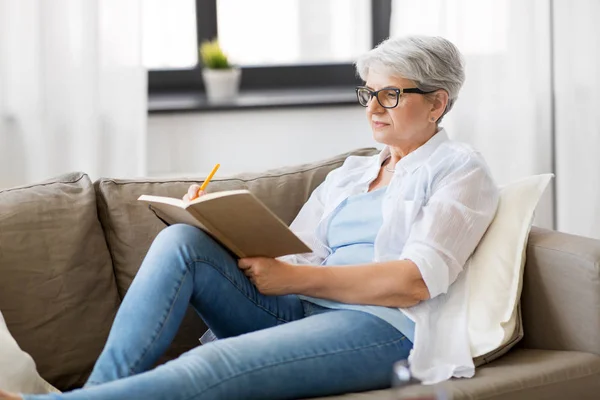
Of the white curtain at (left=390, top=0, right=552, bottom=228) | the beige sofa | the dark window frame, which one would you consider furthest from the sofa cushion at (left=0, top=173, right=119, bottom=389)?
the white curtain at (left=390, top=0, right=552, bottom=228)

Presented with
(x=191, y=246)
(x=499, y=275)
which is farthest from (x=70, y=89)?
(x=499, y=275)

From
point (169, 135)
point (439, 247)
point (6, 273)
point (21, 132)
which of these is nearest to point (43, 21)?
point (21, 132)

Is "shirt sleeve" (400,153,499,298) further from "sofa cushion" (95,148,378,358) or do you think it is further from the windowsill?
the windowsill

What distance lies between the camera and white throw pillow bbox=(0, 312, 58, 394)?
5.99ft

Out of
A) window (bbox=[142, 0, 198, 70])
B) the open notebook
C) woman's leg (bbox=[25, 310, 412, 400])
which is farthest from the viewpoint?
window (bbox=[142, 0, 198, 70])

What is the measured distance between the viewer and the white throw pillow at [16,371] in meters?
1.83

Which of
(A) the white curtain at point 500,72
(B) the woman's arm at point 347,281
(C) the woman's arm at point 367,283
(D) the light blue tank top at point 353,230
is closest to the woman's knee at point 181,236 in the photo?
(B) the woman's arm at point 347,281

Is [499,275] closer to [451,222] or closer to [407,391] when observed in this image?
[451,222]

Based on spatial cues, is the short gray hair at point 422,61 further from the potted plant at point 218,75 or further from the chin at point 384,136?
the potted plant at point 218,75

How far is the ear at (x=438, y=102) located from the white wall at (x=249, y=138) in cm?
105

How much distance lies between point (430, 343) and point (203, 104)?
1.45m

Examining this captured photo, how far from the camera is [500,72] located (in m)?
3.16

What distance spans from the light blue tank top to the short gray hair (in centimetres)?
28

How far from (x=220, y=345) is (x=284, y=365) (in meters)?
0.13
